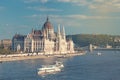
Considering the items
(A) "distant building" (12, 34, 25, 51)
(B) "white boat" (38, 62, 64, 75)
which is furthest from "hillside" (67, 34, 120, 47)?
(B) "white boat" (38, 62, 64, 75)

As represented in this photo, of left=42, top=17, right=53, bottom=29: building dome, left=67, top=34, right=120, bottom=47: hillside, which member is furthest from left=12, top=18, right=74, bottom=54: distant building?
left=67, top=34, right=120, bottom=47: hillside

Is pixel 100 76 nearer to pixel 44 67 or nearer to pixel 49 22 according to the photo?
pixel 44 67

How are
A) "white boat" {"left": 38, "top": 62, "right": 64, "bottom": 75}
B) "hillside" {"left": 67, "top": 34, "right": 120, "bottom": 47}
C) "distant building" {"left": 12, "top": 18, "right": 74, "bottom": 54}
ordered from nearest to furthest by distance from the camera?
1. "white boat" {"left": 38, "top": 62, "right": 64, "bottom": 75}
2. "distant building" {"left": 12, "top": 18, "right": 74, "bottom": 54}
3. "hillside" {"left": 67, "top": 34, "right": 120, "bottom": 47}

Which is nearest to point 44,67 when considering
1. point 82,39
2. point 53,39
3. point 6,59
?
point 6,59

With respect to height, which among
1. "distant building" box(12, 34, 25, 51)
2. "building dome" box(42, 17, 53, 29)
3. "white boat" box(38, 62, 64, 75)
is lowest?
"white boat" box(38, 62, 64, 75)

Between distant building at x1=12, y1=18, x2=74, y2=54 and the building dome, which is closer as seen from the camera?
distant building at x1=12, y1=18, x2=74, y2=54

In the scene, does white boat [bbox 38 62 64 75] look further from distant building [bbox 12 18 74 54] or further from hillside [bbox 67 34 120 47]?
hillside [bbox 67 34 120 47]

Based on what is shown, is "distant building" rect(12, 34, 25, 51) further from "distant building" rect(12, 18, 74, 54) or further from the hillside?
the hillside

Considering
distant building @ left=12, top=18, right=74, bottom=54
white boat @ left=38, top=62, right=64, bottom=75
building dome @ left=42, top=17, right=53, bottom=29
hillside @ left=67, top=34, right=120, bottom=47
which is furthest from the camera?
hillside @ left=67, top=34, right=120, bottom=47

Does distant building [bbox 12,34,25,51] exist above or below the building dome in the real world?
below
